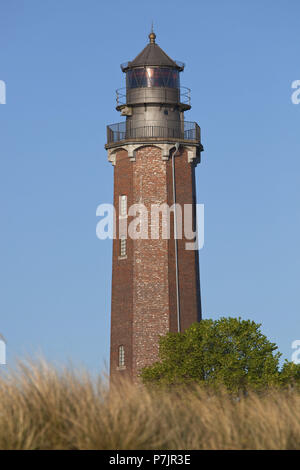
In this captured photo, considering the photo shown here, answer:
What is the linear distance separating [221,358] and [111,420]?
30.1 m

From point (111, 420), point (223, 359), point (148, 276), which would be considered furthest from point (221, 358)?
point (111, 420)

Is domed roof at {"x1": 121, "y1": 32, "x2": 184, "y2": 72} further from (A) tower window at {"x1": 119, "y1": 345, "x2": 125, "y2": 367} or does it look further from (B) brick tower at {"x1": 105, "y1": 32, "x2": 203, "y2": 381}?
(A) tower window at {"x1": 119, "y1": 345, "x2": 125, "y2": 367}

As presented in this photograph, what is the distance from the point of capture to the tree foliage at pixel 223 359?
1863 inches

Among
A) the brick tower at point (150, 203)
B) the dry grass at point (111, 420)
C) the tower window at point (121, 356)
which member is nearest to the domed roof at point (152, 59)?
the brick tower at point (150, 203)

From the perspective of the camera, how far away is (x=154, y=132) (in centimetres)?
6175

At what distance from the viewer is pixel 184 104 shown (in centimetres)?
6291

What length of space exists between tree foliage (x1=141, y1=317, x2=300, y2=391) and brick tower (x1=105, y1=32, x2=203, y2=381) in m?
6.32

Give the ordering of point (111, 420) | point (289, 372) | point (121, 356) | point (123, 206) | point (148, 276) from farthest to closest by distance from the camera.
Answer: point (123, 206) → point (121, 356) → point (148, 276) → point (289, 372) → point (111, 420)

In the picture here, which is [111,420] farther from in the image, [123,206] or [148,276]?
[123,206]

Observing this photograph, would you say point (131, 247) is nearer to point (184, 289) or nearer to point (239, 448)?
point (184, 289)

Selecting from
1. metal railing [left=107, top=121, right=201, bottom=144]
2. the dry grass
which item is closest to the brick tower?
metal railing [left=107, top=121, right=201, bottom=144]

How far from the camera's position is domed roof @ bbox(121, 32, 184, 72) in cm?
6253

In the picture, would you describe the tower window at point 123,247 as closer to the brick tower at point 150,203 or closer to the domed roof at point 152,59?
the brick tower at point 150,203
